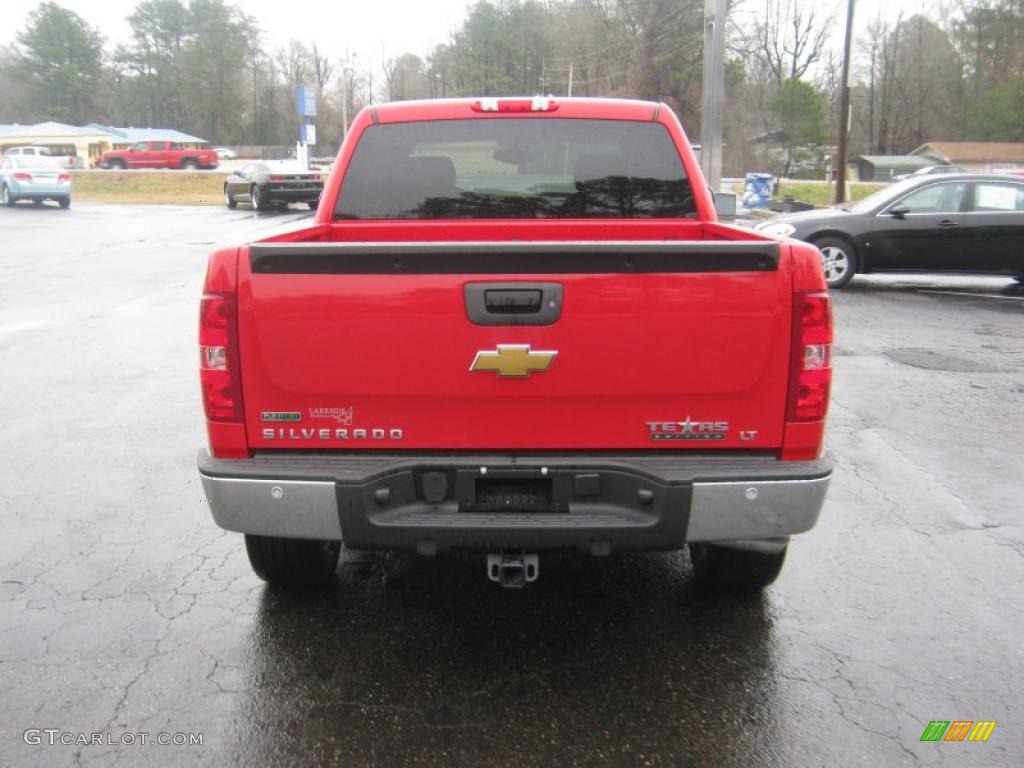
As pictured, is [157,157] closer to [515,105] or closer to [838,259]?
[838,259]

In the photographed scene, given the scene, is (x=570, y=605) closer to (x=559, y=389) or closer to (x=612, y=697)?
(x=612, y=697)

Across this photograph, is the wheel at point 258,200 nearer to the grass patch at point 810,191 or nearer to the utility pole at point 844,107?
the utility pole at point 844,107

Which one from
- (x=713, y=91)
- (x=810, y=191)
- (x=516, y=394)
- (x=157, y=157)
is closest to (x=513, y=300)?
(x=516, y=394)

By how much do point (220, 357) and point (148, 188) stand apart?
145 ft

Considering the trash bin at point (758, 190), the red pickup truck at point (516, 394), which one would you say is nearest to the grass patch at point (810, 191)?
the trash bin at point (758, 190)

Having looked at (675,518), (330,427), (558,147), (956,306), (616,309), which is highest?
(558,147)

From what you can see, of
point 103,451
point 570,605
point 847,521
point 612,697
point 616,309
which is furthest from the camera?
point 103,451

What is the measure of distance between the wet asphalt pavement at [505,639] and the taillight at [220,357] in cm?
98

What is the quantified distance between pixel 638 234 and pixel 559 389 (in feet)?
5.19

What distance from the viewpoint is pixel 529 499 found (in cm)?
295

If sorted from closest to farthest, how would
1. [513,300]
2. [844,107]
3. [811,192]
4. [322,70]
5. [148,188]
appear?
[513,300]
[844,107]
[148,188]
[811,192]
[322,70]

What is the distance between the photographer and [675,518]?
287 centimetres

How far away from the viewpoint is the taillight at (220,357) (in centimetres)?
291

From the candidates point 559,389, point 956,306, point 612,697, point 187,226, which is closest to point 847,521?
point 612,697
